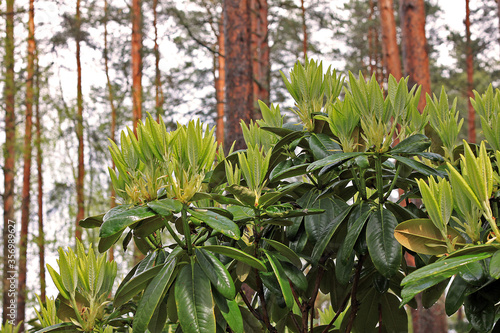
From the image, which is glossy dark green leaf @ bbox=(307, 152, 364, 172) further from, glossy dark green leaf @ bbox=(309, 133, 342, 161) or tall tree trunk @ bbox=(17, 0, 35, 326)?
tall tree trunk @ bbox=(17, 0, 35, 326)

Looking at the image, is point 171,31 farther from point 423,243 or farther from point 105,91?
point 423,243

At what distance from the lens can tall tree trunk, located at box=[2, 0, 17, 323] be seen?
7188 mm

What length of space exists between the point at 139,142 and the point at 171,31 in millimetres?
11063

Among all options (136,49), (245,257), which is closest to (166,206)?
(245,257)

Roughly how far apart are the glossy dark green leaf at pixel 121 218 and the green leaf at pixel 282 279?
312 millimetres

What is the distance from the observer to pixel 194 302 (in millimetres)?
916

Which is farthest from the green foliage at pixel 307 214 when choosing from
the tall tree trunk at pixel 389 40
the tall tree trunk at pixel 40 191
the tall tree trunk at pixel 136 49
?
the tall tree trunk at pixel 136 49

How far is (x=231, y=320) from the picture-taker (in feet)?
3.18

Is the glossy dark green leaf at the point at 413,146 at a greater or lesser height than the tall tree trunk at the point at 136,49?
lesser

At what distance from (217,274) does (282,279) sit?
16 centimetres

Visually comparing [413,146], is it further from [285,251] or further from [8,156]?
[8,156]

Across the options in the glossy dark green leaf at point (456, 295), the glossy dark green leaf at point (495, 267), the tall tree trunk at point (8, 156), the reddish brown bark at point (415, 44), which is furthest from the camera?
the tall tree trunk at point (8, 156)

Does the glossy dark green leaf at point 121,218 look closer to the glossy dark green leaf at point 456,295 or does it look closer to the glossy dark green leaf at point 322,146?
the glossy dark green leaf at point 322,146

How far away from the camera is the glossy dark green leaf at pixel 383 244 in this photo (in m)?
0.97
